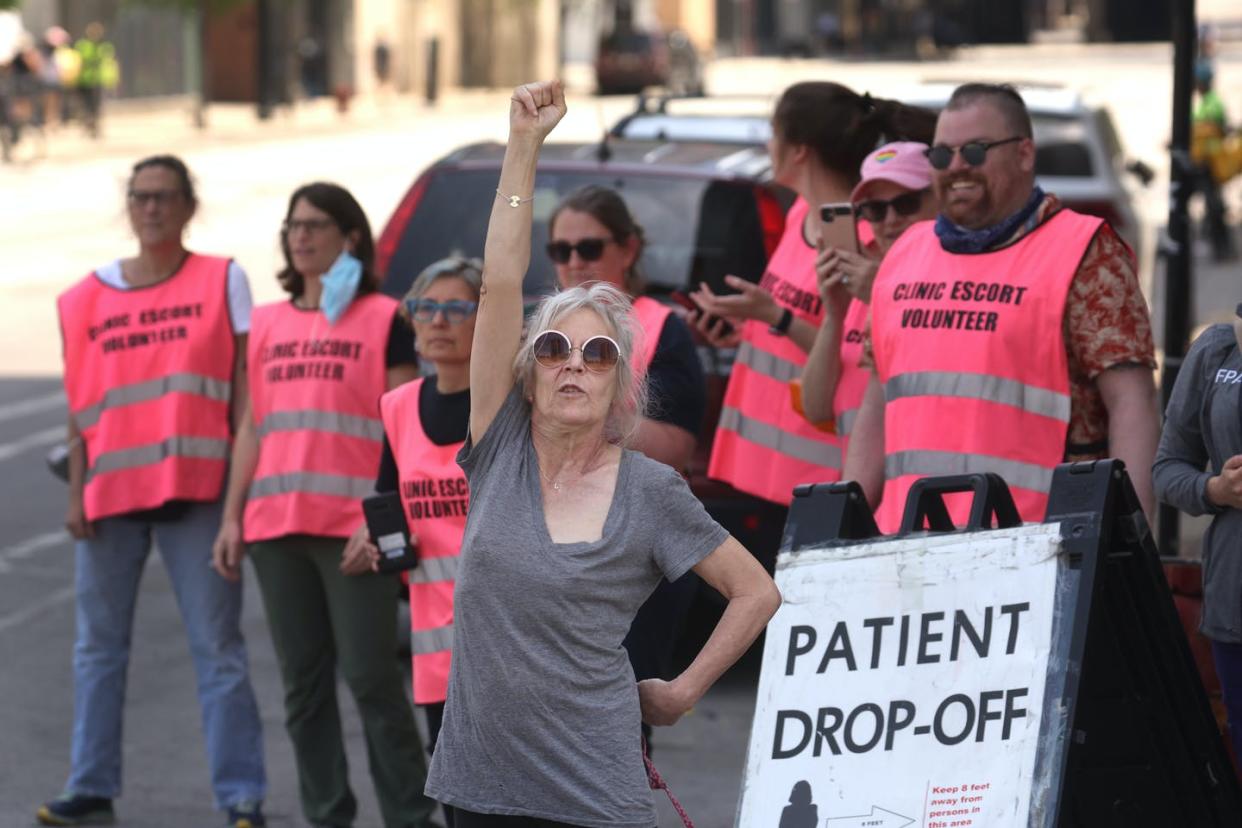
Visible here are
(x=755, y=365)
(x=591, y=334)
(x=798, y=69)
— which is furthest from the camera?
(x=798, y=69)

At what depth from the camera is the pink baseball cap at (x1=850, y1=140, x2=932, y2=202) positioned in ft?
18.5

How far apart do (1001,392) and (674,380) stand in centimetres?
90

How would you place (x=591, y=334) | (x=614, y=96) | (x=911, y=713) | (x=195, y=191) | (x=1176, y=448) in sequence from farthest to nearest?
1. (x=614, y=96)
2. (x=195, y=191)
3. (x=1176, y=448)
4. (x=911, y=713)
5. (x=591, y=334)

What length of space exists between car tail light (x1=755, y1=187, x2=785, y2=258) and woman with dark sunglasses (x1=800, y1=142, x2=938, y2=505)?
7.81ft

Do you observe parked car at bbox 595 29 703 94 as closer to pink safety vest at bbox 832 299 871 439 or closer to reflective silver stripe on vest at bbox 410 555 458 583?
pink safety vest at bbox 832 299 871 439

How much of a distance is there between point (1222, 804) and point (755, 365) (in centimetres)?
221

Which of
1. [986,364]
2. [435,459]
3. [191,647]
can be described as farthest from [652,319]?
[191,647]

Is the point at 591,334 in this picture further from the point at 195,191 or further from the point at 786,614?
the point at 195,191

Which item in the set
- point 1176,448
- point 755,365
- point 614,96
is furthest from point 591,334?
point 614,96

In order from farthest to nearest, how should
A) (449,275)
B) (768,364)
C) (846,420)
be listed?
1. (768,364)
2. (846,420)
3. (449,275)

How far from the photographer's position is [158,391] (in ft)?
21.6

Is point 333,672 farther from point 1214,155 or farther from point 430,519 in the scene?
point 1214,155

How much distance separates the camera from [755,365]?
6.31m

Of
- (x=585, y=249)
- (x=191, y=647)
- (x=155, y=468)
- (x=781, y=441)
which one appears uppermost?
(x=585, y=249)
